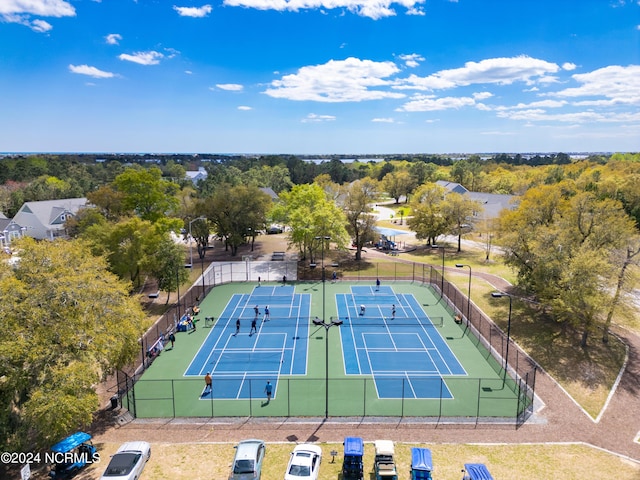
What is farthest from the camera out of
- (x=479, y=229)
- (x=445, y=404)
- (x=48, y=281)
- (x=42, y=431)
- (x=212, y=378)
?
(x=479, y=229)

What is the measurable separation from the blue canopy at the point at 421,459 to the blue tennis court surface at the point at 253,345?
9.00m

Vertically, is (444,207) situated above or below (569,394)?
above

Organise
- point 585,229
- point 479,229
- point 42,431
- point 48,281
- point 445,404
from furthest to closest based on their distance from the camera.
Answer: point 479,229, point 585,229, point 445,404, point 48,281, point 42,431

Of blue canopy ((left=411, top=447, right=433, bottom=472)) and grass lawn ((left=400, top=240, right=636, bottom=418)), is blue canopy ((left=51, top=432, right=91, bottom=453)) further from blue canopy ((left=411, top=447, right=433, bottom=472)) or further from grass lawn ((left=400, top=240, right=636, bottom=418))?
grass lawn ((left=400, top=240, right=636, bottom=418))

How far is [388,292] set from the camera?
4103cm

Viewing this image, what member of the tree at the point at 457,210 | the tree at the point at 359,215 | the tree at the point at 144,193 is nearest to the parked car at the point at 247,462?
the tree at the point at 144,193

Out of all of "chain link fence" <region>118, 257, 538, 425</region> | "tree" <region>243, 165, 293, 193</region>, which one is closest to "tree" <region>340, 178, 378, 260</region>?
"chain link fence" <region>118, 257, 538, 425</region>

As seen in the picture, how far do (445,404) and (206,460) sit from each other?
1227cm

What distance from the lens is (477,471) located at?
15.7 metres

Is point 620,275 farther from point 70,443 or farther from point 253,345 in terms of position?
point 70,443

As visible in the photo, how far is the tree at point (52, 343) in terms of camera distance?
15797 millimetres

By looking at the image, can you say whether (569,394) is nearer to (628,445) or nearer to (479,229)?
(628,445)

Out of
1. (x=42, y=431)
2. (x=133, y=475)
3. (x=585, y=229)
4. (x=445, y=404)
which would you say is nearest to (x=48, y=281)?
(x=42, y=431)

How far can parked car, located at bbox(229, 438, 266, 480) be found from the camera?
1587cm
